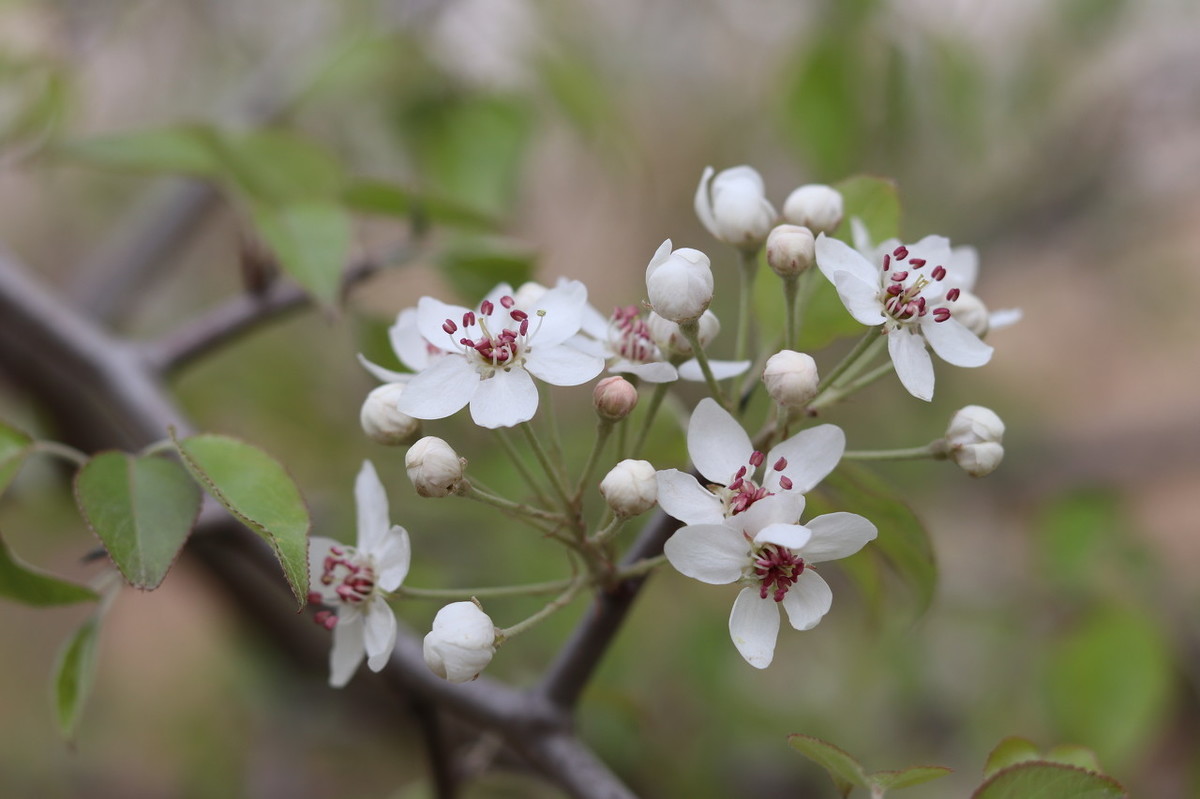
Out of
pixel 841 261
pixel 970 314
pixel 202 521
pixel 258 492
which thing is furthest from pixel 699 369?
pixel 202 521

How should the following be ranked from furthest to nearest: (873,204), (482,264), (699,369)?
(482,264) < (873,204) < (699,369)

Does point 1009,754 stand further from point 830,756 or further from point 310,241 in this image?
point 310,241

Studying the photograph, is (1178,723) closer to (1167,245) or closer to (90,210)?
(1167,245)

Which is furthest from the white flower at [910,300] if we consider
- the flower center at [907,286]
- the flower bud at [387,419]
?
the flower bud at [387,419]

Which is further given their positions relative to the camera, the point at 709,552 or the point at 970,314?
the point at 970,314

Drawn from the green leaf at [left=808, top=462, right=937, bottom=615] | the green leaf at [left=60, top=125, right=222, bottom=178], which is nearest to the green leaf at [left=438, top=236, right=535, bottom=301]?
the green leaf at [left=60, top=125, right=222, bottom=178]

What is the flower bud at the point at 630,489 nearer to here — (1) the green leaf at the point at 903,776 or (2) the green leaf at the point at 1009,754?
(1) the green leaf at the point at 903,776
